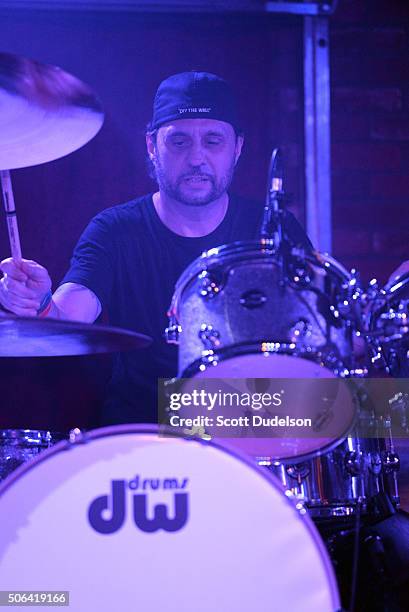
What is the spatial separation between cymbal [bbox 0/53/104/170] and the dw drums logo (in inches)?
29.0

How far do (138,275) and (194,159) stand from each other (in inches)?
14.6

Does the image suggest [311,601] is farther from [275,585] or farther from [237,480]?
[237,480]

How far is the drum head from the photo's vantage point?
1.30 meters

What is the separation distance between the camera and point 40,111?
62.2 inches

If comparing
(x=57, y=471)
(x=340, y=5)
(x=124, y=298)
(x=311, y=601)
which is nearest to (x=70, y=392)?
(x=124, y=298)

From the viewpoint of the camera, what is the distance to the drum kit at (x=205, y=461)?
131cm

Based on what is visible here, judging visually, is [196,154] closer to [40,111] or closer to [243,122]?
[243,122]

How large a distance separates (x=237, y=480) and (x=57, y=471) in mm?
291

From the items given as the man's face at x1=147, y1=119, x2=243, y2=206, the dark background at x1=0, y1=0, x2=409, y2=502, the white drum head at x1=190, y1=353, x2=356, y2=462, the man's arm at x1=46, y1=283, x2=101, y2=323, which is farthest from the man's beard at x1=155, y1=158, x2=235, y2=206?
the white drum head at x1=190, y1=353, x2=356, y2=462

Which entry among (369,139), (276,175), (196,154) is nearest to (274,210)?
(276,175)

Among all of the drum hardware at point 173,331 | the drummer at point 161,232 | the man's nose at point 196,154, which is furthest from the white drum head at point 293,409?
the man's nose at point 196,154

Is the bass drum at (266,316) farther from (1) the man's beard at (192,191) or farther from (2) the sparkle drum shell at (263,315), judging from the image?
(1) the man's beard at (192,191)

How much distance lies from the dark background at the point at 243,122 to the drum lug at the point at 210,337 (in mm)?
878

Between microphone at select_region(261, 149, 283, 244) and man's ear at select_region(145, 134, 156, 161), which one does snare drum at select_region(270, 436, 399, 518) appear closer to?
microphone at select_region(261, 149, 283, 244)
